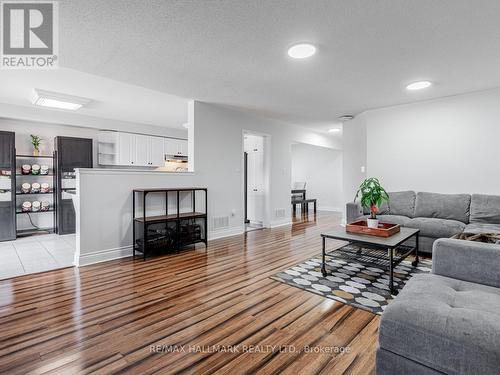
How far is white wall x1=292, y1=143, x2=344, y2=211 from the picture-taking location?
9.02 metres

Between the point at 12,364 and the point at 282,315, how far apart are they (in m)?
1.74

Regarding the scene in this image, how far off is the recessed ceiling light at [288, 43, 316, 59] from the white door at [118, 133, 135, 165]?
4849 millimetres

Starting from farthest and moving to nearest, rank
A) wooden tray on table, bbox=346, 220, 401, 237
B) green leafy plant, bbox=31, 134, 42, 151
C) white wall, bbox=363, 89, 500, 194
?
green leafy plant, bbox=31, 134, 42, 151 → white wall, bbox=363, 89, 500, 194 → wooden tray on table, bbox=346, 220, 401, 237

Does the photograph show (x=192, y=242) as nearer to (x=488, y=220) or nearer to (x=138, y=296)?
(x=138, y=296)

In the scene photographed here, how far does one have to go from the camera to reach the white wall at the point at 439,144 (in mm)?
4082

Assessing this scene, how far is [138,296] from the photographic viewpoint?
245cm

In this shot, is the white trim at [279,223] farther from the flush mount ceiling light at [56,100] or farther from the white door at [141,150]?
the flush mount ceiling light at [56,100]

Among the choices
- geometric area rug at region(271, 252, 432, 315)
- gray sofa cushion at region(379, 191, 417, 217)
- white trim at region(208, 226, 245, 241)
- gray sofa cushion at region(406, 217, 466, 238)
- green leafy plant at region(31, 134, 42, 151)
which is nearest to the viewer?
geometric area rug at region(271, 252, 432, 315)

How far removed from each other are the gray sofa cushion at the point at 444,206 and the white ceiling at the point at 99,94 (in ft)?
13.9

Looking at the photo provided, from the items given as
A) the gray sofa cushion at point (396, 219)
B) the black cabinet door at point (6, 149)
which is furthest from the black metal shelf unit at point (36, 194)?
the gray sofa cushion at point (396, 219)

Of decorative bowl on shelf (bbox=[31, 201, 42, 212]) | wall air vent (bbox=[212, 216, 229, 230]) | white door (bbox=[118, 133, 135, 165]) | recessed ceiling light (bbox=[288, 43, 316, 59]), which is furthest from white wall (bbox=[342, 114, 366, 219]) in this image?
decorative bowl on shelf (bbox=[31, 201, 42, 212])

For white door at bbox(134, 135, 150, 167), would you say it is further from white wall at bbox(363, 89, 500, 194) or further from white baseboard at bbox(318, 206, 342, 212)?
white baseboard at bbox(318, 206, 342, 212)

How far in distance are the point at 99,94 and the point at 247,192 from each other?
3578 millimetres

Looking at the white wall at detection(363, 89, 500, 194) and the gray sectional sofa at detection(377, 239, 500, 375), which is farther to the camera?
the white wall at detection(363, 89, 500, 194)
